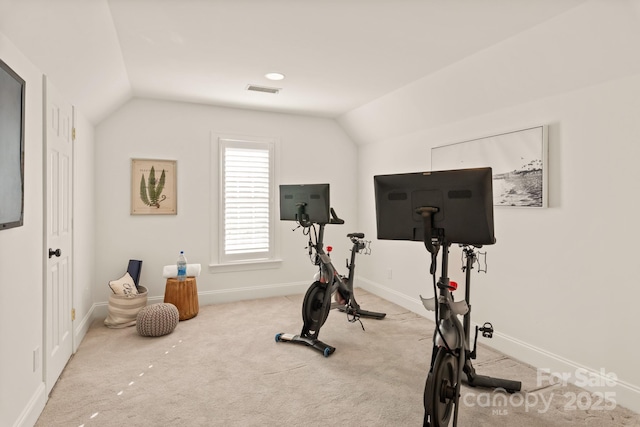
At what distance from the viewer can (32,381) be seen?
7.36 feet

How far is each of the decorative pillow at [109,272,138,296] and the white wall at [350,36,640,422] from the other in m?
3.35

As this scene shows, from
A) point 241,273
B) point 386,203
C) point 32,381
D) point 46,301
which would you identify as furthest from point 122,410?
point 241,273

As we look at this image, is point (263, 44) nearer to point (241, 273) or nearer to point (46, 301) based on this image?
point (46, 301)

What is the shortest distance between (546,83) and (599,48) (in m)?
0.47

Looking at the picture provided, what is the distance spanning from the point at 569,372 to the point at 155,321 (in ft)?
11.8

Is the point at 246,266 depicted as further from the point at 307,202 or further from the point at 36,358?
the point at 36,358

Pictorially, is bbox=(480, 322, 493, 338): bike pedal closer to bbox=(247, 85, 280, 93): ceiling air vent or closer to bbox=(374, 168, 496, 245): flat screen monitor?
bbox=(374, 168, 496, 245): flat screen monitor

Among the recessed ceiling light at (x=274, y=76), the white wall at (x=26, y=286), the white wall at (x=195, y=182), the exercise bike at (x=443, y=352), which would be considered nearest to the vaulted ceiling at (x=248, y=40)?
the recessed ceiling light at (x=274, y=76)

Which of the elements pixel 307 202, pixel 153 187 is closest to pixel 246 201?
pixel 153 187

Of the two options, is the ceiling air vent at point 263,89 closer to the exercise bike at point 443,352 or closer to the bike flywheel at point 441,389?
the exercise bike at point 443,352

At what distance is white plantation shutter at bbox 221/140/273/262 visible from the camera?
16.1 feet

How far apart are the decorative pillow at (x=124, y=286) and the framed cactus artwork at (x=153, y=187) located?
2.63ft

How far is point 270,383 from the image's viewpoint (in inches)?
109

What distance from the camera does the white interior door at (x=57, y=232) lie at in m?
2.53
